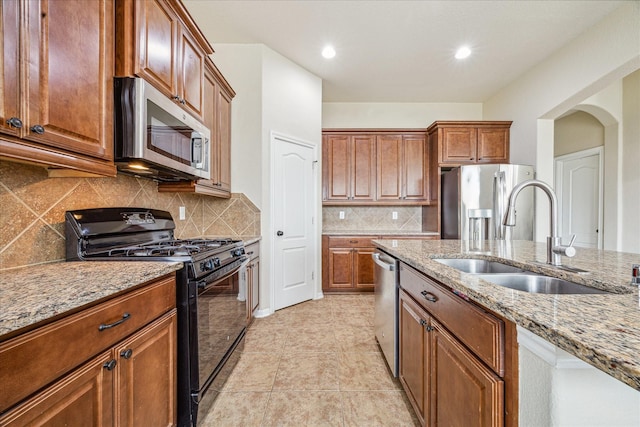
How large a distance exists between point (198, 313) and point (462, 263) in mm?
1528

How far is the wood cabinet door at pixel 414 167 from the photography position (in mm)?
4207

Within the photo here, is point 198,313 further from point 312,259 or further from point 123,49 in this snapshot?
point 312,259

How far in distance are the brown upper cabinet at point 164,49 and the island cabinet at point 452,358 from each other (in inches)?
70.7

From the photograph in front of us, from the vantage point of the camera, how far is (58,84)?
3.42 ft

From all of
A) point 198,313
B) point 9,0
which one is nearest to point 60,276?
point 198,313

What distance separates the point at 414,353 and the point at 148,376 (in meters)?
1.24

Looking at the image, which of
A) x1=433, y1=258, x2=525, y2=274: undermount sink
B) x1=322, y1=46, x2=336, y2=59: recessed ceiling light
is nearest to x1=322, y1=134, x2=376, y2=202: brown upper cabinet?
x1=322, y1=46, x2=336, y2=59: recessed ceiling light

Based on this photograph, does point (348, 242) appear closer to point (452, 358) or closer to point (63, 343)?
point (452, 358)

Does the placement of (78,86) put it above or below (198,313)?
above

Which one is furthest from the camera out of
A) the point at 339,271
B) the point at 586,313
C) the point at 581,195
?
the point at 581,195

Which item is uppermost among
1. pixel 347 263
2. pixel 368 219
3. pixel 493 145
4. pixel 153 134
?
pixel 493 145

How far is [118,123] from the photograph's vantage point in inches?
53.5

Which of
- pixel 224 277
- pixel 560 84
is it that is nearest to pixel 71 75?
pixel 224 277

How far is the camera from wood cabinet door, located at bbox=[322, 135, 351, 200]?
416cm
